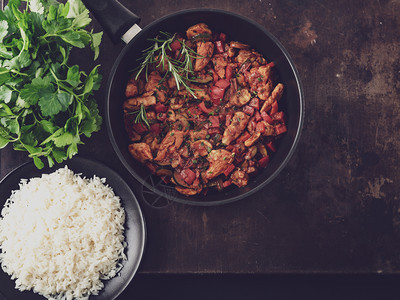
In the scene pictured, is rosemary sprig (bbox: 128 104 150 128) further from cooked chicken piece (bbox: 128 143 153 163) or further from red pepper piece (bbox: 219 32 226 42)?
red pepper piece (bbox: 219 32 226 42)

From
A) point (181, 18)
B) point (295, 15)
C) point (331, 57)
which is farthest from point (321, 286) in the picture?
point (181, 18)

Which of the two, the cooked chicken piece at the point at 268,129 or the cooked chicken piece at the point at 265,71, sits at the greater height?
the cooked chicken piece at the point at 265,71

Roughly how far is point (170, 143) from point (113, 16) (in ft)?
1.93

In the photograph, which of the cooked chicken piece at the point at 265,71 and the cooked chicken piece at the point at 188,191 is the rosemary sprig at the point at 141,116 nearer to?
the cooked chicken piece at the point at 188,191

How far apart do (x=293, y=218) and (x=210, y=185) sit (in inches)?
19.8

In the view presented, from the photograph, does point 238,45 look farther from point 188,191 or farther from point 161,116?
point 188,191

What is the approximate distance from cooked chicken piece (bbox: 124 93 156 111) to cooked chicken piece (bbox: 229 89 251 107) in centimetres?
36

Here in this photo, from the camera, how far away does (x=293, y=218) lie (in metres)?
1.90

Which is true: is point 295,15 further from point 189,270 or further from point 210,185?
point 189,270

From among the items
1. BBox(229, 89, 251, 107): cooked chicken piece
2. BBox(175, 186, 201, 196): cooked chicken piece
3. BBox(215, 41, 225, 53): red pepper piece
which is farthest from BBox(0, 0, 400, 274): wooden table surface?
BBox(229, 89, 251, 107): cooked chicken piece

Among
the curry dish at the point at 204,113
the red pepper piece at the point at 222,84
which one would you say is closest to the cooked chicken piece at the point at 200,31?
the curry dish at the point at 204,113

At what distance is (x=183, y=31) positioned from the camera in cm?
174

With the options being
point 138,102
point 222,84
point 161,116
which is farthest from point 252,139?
point 138,102

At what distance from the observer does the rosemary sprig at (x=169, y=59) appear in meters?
1.62
